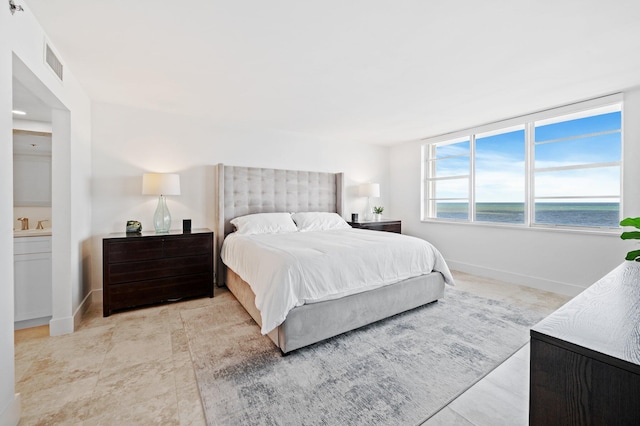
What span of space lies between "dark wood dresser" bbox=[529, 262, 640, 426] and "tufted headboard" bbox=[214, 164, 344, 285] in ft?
12.2

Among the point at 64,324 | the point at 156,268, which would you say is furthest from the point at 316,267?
the point at 64,324

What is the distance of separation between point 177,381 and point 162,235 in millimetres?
1831

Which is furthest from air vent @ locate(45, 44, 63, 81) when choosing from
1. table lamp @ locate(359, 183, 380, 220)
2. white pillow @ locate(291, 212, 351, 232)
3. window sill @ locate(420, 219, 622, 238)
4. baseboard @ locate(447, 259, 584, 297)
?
baseboard @ locate(447, 259, 584, 297)

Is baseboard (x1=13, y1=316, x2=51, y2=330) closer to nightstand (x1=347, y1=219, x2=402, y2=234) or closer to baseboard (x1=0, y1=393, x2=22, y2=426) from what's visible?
baseboard (x1=0, y1=393, x2=22, y2=426)

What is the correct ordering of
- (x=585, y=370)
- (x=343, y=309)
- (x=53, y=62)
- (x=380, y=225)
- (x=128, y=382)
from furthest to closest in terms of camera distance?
(x=380, y=225)
(x=343, y=309)
(x=53, y=62)
(x=128, y=382)
(x=585, y=370)

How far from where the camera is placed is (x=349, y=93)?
3.12m

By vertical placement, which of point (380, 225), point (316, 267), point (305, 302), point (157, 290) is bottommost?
point (157, 290)

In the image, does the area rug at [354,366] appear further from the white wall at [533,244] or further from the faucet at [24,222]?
the faucet at [24,222]

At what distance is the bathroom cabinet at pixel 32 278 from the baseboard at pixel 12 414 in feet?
5.16

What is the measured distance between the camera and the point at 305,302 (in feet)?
7.23

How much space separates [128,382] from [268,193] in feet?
9.80

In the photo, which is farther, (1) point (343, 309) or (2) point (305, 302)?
(1) point (343, 309)

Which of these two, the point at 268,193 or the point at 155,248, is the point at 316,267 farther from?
the point at 268,193

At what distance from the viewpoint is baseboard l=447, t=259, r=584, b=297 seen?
11.6ft
